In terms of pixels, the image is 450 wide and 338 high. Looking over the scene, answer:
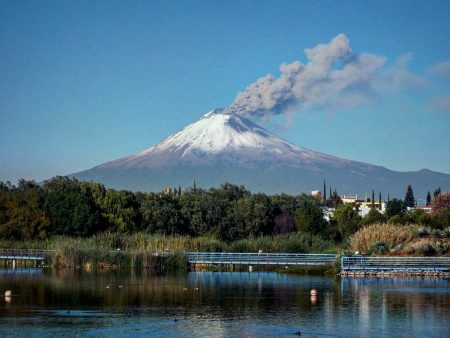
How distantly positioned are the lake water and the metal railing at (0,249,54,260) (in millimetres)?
8154

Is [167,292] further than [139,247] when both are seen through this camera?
No

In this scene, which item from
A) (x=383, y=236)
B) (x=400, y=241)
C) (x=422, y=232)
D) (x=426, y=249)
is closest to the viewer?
(x=426, y=249)

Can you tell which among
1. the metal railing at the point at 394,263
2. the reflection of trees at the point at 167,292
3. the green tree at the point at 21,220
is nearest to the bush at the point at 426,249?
the metal railing at the point at 394,263

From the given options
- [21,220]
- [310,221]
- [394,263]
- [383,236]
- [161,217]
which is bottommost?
[394,263]

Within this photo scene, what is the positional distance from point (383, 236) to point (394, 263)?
3.60 metres

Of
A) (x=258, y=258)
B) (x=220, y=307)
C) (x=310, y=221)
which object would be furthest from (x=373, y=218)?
(x=220, y=307)

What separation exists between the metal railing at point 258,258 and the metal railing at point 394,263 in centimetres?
301

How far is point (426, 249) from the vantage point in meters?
49.9

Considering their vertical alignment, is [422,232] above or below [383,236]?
above

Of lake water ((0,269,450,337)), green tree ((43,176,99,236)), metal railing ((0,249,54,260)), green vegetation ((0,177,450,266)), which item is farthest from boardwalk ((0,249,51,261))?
lake water ((0,269,450,337))

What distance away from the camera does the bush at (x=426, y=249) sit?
49.9 m

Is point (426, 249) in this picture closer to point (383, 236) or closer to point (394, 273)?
point (383, 236)

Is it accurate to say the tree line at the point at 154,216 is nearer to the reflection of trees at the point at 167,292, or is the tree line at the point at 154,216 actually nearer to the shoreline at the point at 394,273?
the reflection of trees at the point at 167,292

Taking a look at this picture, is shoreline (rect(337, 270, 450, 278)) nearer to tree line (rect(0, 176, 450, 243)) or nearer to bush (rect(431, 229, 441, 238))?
bush (rect(431, 229, 441, 238))
